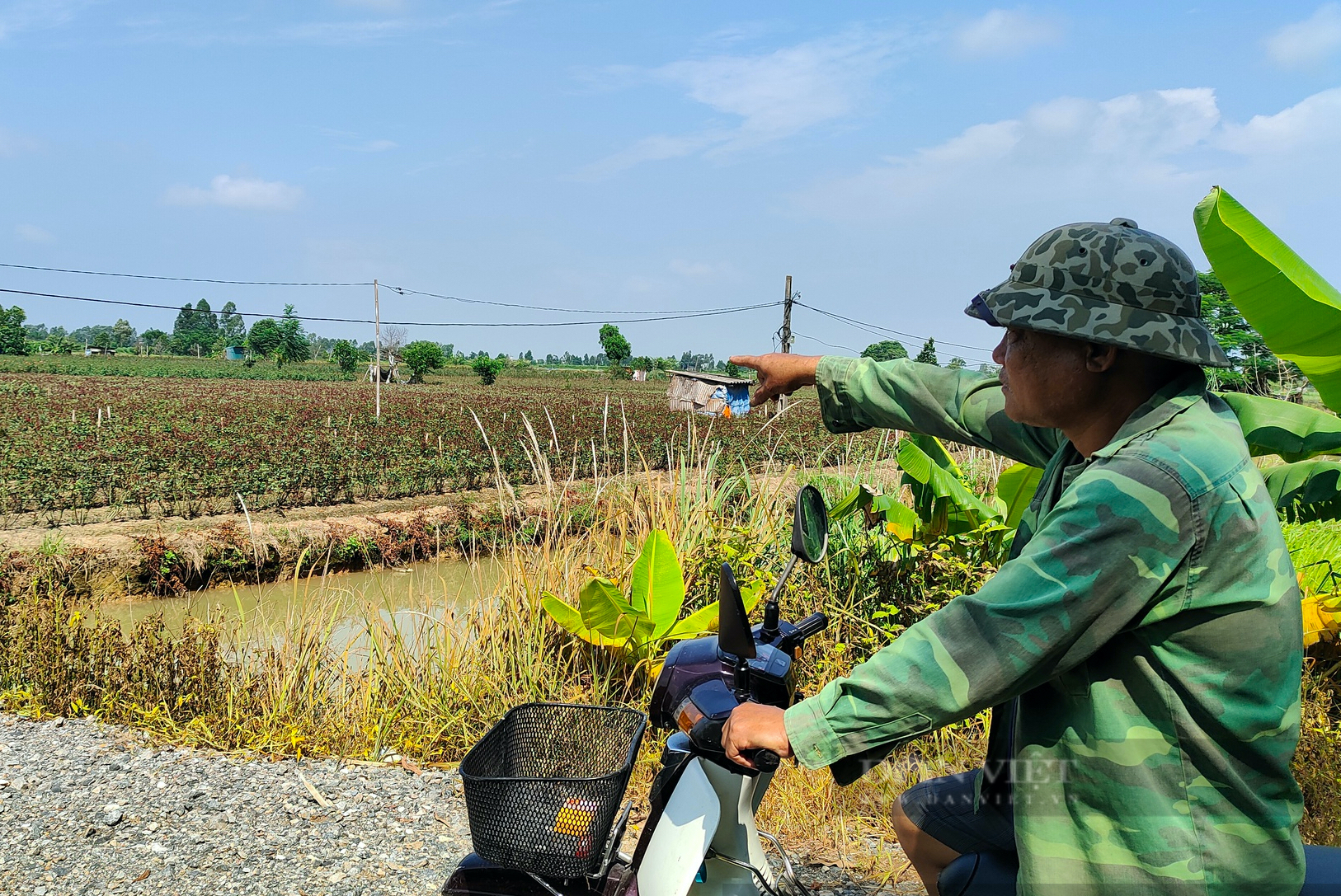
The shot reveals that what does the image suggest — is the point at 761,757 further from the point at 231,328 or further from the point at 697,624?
the point at 231,328

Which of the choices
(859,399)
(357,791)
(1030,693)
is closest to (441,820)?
(357,791)

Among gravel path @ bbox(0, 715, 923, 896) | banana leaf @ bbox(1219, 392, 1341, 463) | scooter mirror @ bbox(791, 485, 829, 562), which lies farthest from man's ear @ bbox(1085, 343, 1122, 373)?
gravel path @ bbox(0, 715, 923, 896)

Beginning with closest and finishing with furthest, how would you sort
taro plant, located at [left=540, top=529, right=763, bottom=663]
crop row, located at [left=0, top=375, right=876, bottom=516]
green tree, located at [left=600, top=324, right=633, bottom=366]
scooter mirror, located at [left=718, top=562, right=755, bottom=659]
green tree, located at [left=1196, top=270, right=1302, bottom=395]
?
1. scooter mirror, located at [left=718, top=562, right=755, bottom=659]
2. taro plant, located at [left=540, top=529, right=763, bottom=663]
3. green tree, located at [left=1196, top=270, right=1302, bottom=395]
4. crop row, located at [left=0, top=375, right=876, bottom=516]
5. green tree, located at [left=600, top=324, right=633, bottom=366]

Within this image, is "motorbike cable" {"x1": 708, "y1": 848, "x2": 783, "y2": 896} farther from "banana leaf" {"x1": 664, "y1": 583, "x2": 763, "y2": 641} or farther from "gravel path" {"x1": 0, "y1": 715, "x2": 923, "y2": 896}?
"banana leaf" {"x1": 664, "y1": 583, "x2": 763, "y2": 641}

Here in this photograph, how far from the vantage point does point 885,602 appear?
14.6 ft

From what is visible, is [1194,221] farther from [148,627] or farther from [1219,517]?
[148,627]

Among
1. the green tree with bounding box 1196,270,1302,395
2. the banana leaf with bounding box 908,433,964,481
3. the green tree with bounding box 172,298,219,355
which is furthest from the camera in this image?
the green tree with bounding box 172,298,219,355

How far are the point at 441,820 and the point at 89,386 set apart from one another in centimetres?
3140

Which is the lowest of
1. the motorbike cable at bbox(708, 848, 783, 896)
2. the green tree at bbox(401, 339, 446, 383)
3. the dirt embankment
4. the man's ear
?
the dirt embankment

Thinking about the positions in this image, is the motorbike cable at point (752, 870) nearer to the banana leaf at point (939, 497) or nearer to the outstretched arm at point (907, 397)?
the outstretched arm at point (907, 397)

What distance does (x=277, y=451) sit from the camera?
44.5ft

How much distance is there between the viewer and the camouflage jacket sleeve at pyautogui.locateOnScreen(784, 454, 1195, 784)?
3.72 ft

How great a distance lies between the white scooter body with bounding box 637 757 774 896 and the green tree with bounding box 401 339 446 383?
56918mm

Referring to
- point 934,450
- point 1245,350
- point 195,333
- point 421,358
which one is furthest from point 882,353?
point 195,333
